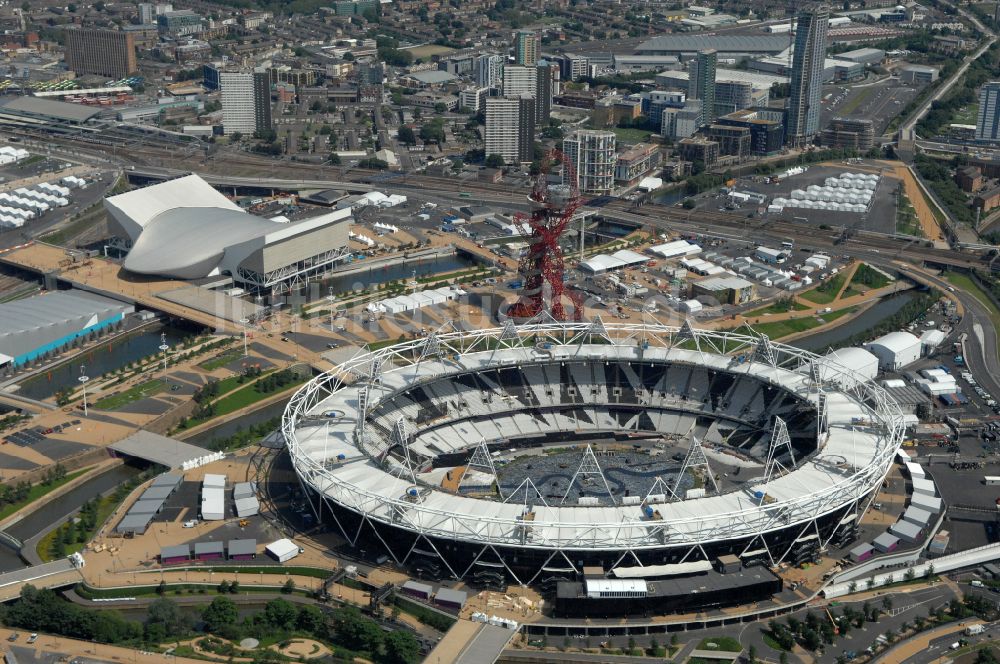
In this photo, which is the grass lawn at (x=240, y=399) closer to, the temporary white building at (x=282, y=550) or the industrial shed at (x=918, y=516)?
the temporary white building at (x=282, y=550)

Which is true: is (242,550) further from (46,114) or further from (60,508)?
(46,114)

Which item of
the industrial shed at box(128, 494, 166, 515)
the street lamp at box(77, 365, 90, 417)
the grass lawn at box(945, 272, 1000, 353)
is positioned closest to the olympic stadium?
the industrial shed at box(128, 494, 166, 515)

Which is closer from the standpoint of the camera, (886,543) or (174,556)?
(174,556)

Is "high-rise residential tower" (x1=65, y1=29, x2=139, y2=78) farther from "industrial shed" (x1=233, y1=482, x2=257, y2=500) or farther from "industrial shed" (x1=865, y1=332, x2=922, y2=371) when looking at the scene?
"industrial shed" (x1=233, y1=482, x2=257, y2=500)

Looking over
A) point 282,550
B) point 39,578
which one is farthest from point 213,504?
point 39,578

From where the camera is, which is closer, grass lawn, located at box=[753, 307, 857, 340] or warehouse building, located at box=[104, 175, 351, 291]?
grass lawn, located at box=[753, 307, 857, 340]

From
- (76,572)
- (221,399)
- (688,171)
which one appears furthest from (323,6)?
(76,572)

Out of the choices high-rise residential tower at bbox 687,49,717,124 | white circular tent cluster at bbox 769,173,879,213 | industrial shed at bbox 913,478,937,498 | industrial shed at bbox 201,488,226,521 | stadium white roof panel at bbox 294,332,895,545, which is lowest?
industrial shed at bbox 201,488,226,521
